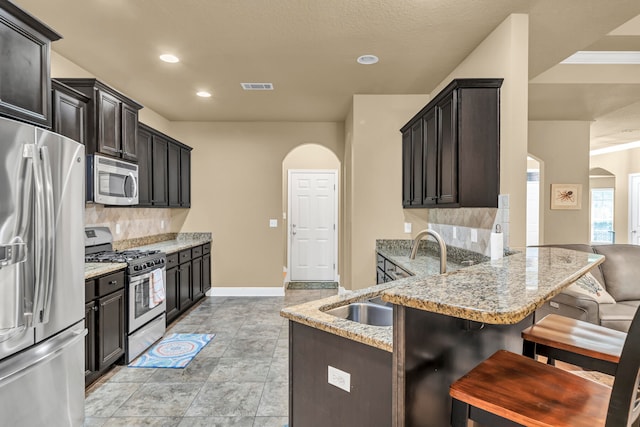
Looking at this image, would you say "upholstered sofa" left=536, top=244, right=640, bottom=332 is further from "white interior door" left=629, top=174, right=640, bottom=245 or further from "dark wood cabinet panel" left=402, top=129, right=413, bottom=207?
"white interior door" left=629, top=174, right=640, bottom=245

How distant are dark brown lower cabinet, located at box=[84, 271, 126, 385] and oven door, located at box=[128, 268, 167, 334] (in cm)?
11

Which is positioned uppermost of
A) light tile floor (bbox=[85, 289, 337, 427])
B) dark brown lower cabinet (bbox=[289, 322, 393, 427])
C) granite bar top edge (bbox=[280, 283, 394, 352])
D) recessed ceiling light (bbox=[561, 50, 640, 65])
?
recessed ceiling light (bbox=[561, 50, 640, 65])

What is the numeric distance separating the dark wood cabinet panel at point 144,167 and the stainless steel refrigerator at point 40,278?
82.5 inches

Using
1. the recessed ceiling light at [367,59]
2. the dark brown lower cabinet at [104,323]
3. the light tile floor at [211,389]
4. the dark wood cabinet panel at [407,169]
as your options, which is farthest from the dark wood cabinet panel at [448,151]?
the dark brown lower cabinet at [104,323]

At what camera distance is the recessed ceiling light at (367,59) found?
10.9ft

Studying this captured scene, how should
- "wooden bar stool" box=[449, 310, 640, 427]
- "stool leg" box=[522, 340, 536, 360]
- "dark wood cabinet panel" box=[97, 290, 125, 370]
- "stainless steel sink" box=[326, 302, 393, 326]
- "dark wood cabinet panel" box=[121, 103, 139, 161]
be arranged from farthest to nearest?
"dark wood cabinet panel" box=[121, 103, 139, 161]
"dark wood cabinet panel" box=[97, 290, 125, 370]
"stainless steel sink" box=[326, 302, 393, 326]
"stool leg" box=[522, 340, 536, 360]
"wooden bar stool" box=[449, 310, 640, 427]

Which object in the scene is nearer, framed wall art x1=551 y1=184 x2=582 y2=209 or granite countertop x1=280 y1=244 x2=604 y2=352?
granite countertop x1=280 y1=244 x2=604 y2=352

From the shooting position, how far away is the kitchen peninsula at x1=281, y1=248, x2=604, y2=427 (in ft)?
3.23

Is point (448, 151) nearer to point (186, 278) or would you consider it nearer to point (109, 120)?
point (109, 120)

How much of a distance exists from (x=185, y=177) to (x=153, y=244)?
1.17 metres

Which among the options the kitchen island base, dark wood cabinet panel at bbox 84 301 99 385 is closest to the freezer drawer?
dark wood cabinet panel at bbox 84 301 99 385

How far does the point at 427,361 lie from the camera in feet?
3.82

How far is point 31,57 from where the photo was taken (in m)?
2.03

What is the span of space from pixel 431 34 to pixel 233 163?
3825 mm
